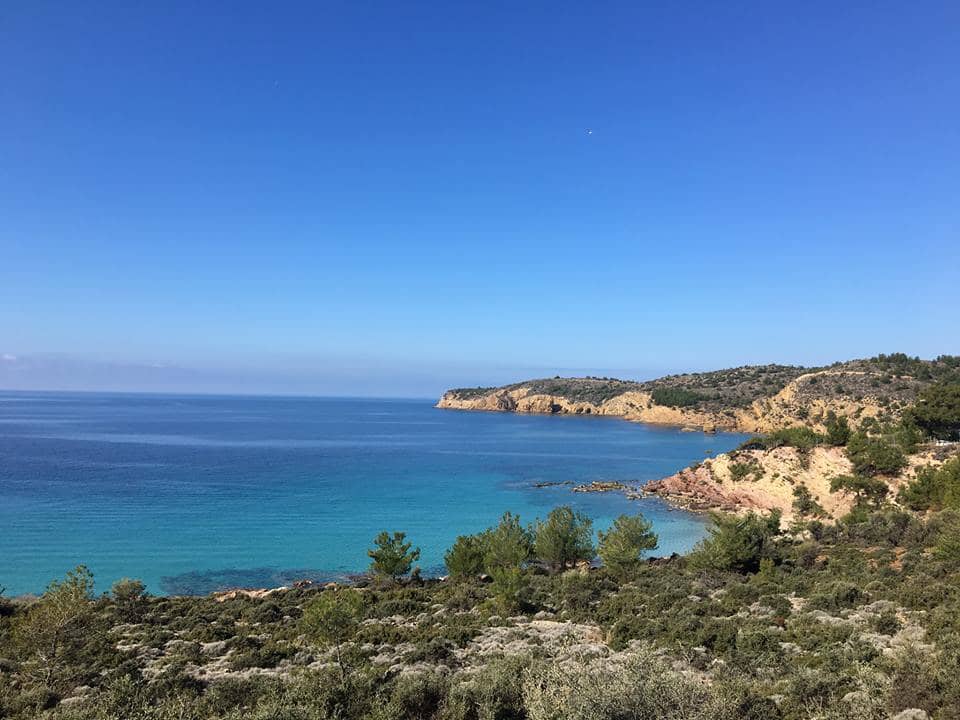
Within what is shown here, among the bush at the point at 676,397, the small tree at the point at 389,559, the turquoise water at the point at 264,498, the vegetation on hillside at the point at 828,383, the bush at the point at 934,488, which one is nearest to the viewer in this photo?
the small tree at the point at 389,559

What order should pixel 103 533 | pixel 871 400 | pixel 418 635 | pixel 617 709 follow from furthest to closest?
1. pixel 871 400
2. pixel 103 533
3. pixel 418 635
4. pixel 617 709

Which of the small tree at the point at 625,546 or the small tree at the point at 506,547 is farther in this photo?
the small tree at the point at 506,547

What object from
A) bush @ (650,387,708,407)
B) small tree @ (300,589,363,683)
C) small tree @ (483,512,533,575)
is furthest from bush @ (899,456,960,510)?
bush @ (650,387,708,407)

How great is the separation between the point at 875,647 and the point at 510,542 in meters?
19.5

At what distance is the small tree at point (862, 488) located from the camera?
40.9 meters

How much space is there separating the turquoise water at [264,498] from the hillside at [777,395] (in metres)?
17.6

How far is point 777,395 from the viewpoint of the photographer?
117 m

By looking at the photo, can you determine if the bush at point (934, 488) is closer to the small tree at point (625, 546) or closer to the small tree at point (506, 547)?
the small tree at point (625, 546)

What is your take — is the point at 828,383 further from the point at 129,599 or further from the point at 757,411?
the point at 129,599

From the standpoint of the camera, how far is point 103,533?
1620 inches

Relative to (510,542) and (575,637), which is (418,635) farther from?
(510,542)

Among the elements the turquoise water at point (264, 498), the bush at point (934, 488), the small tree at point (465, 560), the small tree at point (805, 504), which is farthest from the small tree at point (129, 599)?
the small tree at point (805, 504)

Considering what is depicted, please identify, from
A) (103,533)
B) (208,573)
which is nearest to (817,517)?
(208,573)

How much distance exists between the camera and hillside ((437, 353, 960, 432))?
8612 centimetres
